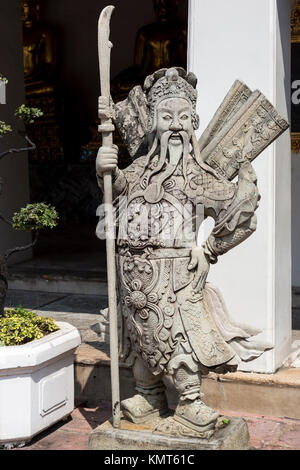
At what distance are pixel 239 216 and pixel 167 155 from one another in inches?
19.4

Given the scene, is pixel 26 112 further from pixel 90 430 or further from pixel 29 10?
pixel 29 10

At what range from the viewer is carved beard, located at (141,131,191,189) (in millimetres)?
3705

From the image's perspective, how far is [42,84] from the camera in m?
11.0

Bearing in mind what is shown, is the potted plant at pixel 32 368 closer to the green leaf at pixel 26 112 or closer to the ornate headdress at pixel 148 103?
the green leaf at pixel 26 112

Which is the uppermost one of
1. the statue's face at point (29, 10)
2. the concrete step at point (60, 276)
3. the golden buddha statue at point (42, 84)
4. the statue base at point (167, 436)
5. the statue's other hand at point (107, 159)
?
the statue's face at point (29, 10)

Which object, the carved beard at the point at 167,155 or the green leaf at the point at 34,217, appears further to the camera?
the green leaf at the point at 34,217

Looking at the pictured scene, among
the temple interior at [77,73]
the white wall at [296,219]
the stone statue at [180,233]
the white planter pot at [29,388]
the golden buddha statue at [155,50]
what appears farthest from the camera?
the temple interior at [77,73]

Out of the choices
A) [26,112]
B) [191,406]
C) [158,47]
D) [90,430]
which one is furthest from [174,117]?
[158,47]

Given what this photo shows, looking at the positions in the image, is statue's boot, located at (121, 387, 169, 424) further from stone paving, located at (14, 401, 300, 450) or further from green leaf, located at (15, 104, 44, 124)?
green leaf, located at (15, 104, 44, 124)

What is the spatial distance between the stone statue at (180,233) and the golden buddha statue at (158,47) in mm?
6552

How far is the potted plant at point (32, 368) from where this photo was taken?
4.05m

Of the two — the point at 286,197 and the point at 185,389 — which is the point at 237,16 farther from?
the point at 185,389

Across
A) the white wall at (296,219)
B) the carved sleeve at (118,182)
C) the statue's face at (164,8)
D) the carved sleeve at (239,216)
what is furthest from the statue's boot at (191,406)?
the statue's face at (164,8)

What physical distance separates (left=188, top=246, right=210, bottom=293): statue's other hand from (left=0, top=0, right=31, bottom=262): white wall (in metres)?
4.11
